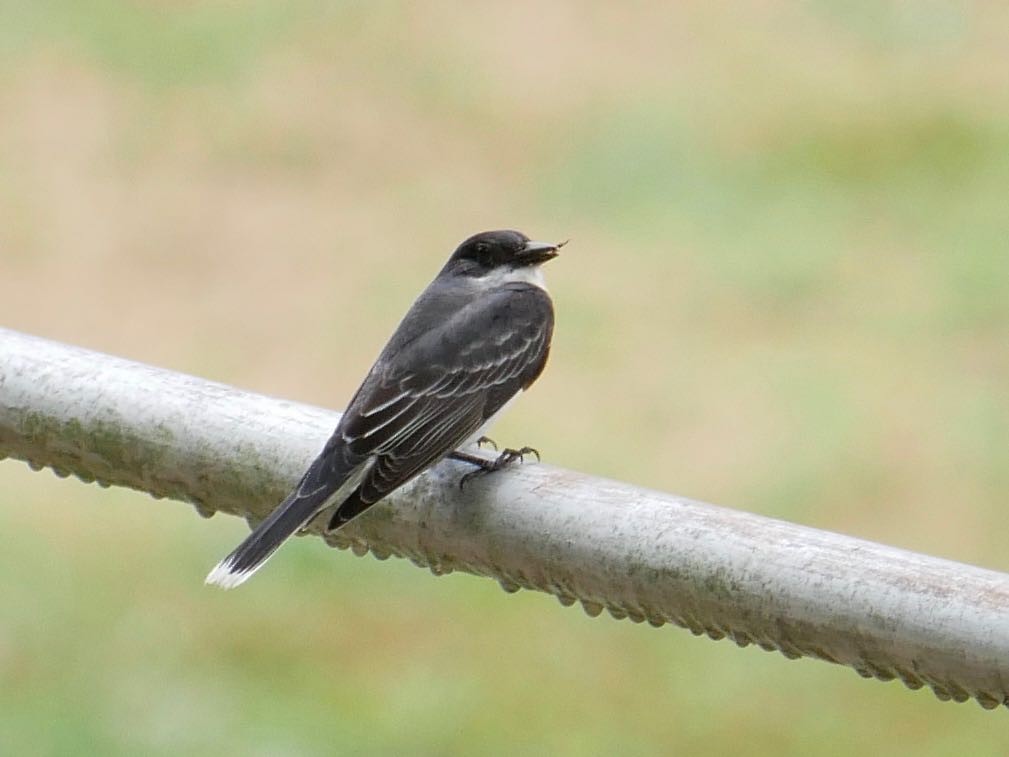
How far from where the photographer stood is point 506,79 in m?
12.6

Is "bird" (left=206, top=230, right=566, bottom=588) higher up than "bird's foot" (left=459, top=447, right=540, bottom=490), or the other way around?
"bird's foot" (left=459, top=447, right=540, bottom=490)

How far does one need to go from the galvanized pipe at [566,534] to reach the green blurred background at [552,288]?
10.7 ft

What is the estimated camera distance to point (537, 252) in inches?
190

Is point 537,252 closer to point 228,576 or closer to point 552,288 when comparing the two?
point 228,576

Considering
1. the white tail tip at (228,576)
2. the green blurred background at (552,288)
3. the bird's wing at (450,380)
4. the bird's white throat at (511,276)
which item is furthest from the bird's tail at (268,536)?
the green blurred background at (552,288)

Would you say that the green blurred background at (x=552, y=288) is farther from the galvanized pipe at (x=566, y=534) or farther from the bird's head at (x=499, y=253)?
the galvanized pipe at (x=566, y=534)

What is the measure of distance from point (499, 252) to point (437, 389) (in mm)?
649

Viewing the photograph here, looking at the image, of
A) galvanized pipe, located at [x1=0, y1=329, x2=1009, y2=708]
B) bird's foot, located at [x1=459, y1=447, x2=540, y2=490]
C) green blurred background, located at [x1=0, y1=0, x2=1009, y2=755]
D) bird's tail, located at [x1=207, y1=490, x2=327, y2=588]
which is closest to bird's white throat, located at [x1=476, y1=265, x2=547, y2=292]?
bird's foot, located at [x1=459, y1=447, x2=540, y2=490]

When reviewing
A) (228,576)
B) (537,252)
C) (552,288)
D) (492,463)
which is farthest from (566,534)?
(552,288)

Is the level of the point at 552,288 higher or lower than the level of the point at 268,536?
lower

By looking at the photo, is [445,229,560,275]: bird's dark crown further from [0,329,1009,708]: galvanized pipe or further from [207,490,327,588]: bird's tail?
[207,490,327,588]: bird's tail

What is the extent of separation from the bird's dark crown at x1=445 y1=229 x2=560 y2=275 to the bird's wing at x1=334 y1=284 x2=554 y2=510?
0.09 meters

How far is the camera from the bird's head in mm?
4852

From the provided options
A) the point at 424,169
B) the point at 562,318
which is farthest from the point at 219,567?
the point at 424,169
